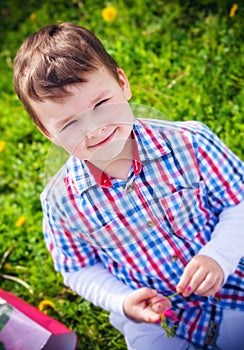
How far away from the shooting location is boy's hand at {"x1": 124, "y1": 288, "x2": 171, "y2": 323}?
1.17 meters

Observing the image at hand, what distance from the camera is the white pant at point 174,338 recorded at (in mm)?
1259

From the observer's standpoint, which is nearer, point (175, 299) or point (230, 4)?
point (175, 299)

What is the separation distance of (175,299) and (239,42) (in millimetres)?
879

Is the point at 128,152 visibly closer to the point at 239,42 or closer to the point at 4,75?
the point at 239,42

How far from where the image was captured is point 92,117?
969 millimetres

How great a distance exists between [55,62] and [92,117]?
113 mm

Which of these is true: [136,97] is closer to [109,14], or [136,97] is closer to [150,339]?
[109,14]

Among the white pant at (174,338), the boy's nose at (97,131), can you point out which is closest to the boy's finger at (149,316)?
the white pant at (174,338)

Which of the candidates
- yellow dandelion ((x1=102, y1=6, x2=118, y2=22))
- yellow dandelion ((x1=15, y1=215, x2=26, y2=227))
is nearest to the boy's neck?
yellow dandelion ((x1=15, y1=215, x2=26, y2=227))

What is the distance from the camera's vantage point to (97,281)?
1278 millimetres

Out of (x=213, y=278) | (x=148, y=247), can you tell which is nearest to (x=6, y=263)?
(x=148, y=247)

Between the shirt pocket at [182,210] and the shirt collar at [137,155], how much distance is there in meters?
0.08

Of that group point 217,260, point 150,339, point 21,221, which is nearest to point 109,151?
point 217,260

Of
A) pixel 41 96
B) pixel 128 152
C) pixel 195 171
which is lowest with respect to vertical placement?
pixel 195 171
